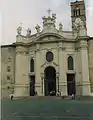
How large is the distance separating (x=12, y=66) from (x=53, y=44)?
6.68m

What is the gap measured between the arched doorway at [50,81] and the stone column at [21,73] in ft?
8.57

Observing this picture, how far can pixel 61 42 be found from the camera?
30.7 metres

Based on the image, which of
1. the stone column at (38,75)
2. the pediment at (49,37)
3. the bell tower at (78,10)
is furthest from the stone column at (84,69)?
the bell tower at (78,10)

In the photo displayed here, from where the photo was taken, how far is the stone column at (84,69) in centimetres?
2900

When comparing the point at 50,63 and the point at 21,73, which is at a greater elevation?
the point at 50,63

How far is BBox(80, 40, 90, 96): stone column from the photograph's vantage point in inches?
1142

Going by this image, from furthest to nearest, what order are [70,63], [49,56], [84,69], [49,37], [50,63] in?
[49,56]
[49,37]
[70,63]
[50,63]
[84,69]

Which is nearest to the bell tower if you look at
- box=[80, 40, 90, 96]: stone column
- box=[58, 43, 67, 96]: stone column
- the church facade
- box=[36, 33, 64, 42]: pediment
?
the church facade

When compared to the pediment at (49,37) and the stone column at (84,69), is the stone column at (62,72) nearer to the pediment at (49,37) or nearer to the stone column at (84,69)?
the pediment at (49,37)

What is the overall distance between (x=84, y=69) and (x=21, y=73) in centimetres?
855

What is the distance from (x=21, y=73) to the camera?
1233 inches

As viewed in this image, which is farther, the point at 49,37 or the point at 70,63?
the point at 49,37

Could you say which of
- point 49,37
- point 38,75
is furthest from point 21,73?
point 49,37

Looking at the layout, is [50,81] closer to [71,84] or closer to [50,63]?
[50,63]
